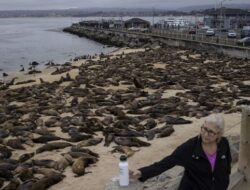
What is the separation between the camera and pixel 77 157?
12055 millimetres

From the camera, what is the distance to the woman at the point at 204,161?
4617mm

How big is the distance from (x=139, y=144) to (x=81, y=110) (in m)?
5.34

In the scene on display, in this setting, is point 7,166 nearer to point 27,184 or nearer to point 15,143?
point 27,184

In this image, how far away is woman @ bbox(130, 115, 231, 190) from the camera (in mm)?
4617

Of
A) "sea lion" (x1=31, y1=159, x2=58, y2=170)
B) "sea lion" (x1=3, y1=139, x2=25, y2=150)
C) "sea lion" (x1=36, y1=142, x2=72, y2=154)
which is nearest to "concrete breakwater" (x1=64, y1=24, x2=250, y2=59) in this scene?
"sea lion" (x1=36, y1=142, x2=72, y2=154)

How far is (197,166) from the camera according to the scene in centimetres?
472

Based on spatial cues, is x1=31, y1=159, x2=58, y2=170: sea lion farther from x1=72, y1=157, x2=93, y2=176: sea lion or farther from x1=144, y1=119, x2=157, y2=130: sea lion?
x1=144, y1=119, x2=157, y2=130: sea lion

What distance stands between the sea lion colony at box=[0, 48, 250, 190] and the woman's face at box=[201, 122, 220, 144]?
6.04 metres

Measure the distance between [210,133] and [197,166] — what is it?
38 cm

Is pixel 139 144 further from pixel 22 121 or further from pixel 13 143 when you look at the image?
pixel 22 121

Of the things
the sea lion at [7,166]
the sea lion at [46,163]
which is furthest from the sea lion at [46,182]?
the sea lion at [7,166]

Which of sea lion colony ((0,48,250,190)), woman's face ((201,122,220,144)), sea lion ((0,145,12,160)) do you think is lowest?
sea lion colony ((0,48,250,190))

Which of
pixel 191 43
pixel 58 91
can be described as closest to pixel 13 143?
pixel 58 91

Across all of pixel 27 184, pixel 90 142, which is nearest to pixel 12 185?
pixel 27 184
